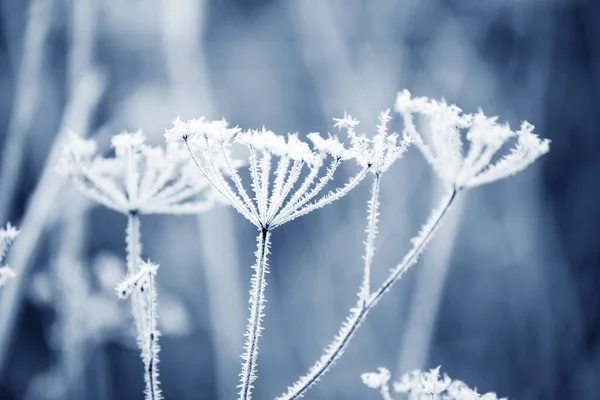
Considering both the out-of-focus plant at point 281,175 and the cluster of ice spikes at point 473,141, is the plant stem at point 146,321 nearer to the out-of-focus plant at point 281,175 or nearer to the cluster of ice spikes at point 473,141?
the out-of-focus plant at point 281,175

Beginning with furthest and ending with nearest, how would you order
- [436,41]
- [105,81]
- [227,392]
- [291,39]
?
[291,39]
[436,41]
[105,81]
[227,392]

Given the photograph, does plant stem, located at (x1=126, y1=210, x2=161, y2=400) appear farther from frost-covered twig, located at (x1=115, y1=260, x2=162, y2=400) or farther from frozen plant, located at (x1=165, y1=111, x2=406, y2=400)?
frozen plant, located at (x1=165, y1=111, x2=406, y2=400)

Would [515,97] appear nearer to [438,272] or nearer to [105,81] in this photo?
[438,272]

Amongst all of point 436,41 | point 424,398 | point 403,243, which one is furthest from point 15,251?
point 436,41

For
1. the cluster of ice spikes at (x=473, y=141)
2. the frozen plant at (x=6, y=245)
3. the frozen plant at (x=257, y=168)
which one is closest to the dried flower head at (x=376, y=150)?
the frozen plant at (x=257, y=168)

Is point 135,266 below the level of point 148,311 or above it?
above

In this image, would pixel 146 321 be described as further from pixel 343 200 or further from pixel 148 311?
pixel 343 200

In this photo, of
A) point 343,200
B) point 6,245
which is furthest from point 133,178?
point 343,200

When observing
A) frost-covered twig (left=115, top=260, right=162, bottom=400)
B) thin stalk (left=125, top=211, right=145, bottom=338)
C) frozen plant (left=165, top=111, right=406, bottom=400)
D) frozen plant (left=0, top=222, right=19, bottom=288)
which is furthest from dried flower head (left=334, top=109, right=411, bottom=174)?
frozen plant (left=0, top=222, right=19, bottom=288)
